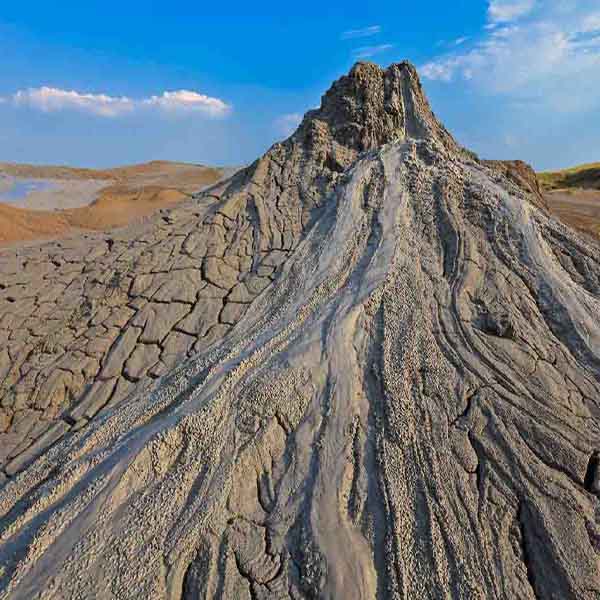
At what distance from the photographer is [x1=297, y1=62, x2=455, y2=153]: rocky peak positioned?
514 cm

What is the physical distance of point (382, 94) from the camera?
553cm

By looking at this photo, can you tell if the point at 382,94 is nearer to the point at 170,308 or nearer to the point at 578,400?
the point at 170,308

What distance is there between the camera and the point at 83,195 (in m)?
19.8

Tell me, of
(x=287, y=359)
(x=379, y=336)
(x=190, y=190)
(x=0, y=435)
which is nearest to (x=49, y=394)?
(x=0, y=435)

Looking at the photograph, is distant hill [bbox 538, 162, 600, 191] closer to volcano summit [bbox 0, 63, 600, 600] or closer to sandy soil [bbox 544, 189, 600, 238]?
sandy soil [bbox 544, 189, 600, 238]

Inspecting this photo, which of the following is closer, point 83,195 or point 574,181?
point 83,195

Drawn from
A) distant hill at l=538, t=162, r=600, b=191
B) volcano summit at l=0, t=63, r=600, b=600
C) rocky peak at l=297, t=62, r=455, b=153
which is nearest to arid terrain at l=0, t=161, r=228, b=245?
rocky peak at l=297, t=62, r=455, b=153

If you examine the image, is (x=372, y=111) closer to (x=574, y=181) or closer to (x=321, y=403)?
(x=321, y=403)

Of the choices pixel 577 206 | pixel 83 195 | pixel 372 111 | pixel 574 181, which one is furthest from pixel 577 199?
pixel 83 195

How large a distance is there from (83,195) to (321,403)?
20.0 metres

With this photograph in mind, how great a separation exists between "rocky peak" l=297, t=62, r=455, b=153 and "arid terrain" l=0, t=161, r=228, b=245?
11.8 ft

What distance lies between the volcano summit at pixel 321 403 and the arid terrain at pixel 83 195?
4336 mm

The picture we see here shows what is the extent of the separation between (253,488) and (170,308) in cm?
180

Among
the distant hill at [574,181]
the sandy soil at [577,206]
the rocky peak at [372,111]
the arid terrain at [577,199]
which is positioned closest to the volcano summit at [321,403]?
the rocky peak at [372,111]
